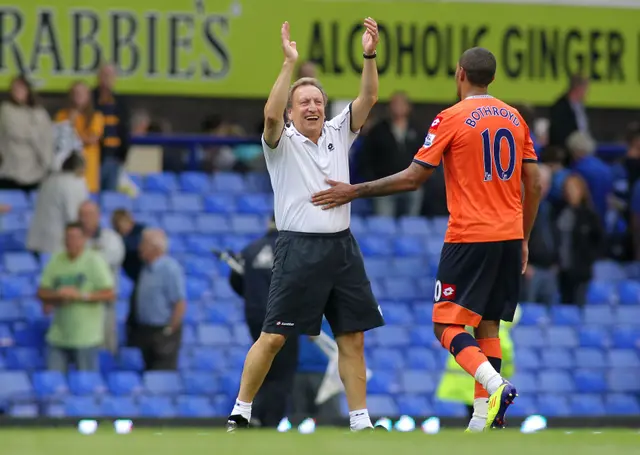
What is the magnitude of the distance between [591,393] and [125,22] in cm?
652

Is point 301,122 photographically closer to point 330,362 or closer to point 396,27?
point 330,362

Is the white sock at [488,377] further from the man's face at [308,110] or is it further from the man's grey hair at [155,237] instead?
the man's grey hair at [155,237]

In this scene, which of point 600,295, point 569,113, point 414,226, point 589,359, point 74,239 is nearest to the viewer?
point 74,239

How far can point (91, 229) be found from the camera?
54.5 ft

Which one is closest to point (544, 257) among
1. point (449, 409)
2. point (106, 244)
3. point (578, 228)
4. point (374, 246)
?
point (578, 228)

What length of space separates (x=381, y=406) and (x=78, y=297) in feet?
10.6

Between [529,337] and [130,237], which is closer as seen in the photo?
[130,237]

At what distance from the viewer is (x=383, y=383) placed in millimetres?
16891

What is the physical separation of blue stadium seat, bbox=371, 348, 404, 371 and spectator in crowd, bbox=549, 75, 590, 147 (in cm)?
324

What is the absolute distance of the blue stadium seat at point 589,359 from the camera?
18141mm

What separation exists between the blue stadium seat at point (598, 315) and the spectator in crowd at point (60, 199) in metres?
5.87

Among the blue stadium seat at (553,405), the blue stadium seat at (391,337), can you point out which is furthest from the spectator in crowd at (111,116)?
the blue stadium seat at (553,405)

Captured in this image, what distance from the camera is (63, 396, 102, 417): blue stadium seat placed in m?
15.8

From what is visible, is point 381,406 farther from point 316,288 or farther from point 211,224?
point 316,288
